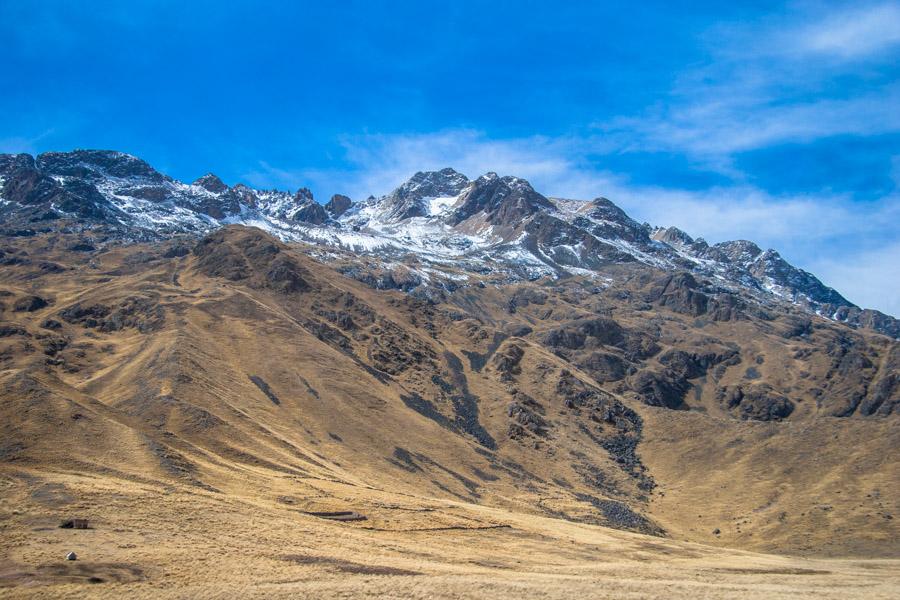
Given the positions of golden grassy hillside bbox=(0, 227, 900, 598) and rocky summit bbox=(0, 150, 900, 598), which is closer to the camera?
golden grassy hillside bbox=(0, 227, 900, 598)

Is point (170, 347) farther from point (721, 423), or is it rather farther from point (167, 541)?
point (721, 423)

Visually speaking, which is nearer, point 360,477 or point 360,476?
point 360,477

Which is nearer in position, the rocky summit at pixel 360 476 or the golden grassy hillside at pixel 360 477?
the golden grassy hillside at pixel 360 477

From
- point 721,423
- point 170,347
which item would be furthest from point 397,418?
point 721,423

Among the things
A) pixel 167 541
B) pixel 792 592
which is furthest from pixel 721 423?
pixel 167 541

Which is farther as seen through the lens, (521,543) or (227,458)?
(227,458)

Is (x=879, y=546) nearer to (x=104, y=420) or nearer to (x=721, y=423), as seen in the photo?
(x=721, y=423)

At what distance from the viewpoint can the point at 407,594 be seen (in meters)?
41.6

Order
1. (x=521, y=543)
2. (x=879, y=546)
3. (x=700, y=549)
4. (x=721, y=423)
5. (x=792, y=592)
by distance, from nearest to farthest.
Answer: (x=792, y=592) < (x=521, y=543) < (x=700, y=549) < (x=879, y=546) < (x=721, y=423)

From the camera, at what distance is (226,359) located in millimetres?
153125

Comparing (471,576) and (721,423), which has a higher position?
(721,423)

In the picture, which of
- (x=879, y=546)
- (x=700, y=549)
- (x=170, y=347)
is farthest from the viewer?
(x=170, y=347)

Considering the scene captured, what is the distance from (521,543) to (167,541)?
40.3 m

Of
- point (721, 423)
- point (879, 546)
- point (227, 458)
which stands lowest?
point (227, 458)
